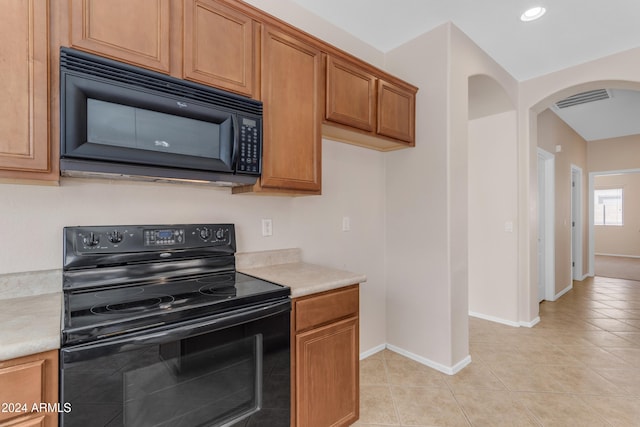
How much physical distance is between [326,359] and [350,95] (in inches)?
66.7

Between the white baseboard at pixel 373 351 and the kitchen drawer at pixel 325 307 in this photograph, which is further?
the white baseboard at pixel 373 351

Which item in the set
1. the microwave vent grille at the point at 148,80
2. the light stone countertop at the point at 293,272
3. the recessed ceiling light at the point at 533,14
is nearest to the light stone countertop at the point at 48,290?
the light stone countertop at the point at 293,272

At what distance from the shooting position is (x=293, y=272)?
1879 mm

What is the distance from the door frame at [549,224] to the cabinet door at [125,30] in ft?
16.5

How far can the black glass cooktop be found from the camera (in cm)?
99

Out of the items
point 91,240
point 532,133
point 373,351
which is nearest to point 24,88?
point 91,240

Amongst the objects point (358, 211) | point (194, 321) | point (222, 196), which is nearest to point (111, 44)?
point (222, 196)

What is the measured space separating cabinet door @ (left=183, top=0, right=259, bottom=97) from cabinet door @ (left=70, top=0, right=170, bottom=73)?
0.11 m

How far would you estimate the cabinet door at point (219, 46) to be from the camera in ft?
4.79

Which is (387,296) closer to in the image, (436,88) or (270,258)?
(270,258)

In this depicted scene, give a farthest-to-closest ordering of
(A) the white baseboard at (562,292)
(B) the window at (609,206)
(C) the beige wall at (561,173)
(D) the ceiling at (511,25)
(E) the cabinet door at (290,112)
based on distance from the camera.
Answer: (B) the window at (609,206)
(A) the white baseboard at (562,292)
(C) the beige wall at (561,173)
(D) the ceiling at (511,25)
(E) the cabinet door at (290,112)

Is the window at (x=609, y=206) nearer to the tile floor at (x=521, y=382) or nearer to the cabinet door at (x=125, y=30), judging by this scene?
the tile floor at (x=521, y=382)

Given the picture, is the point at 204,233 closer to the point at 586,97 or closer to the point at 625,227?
the point at 586,97

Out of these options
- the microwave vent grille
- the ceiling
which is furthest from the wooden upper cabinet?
the microwave vent grille
